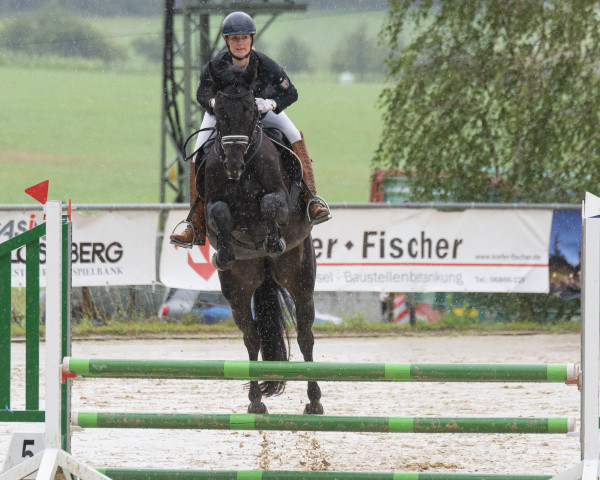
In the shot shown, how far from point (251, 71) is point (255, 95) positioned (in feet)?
1.49

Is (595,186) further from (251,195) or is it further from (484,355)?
(251,195)

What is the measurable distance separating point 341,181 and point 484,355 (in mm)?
24612

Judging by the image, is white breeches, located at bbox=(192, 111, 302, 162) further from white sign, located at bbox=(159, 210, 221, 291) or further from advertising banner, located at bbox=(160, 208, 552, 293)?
white sign, located at bbox=(159, 210, 221, 291)

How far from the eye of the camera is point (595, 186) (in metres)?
11.7

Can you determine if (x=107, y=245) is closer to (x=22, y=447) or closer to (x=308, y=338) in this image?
(x=308, y=338)

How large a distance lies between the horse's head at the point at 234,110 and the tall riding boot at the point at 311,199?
64cm

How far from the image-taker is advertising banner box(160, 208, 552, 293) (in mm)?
9734

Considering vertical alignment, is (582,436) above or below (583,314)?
below

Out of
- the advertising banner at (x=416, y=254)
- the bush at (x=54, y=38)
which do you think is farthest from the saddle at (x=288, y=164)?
the bush at (x=54, y=38)

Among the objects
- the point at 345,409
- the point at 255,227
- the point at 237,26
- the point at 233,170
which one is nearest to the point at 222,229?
the point at 255,227

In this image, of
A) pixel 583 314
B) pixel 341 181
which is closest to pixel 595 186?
pixel 583 314

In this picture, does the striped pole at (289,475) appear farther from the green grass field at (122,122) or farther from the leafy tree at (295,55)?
the leafy tree at (295,55)

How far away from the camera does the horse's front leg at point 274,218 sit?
458cm

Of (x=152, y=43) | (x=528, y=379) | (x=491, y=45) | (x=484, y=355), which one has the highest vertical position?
(x=152, y=43)
